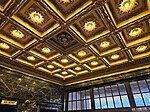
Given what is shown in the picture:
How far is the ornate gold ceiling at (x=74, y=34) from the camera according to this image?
2869mm

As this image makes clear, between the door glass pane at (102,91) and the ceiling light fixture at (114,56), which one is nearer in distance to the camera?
the ceiling light fixture at (114,56)

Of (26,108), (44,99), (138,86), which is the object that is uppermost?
→ (138,86)

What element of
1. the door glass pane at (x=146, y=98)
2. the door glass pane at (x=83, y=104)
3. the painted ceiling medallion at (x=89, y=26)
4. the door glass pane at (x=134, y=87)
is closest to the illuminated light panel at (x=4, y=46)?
the painted ceiling medallion at (x=89, y=26)

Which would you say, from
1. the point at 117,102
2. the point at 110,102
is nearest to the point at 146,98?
the point at 117,102

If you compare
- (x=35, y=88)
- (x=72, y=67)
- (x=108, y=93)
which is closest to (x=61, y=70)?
(x=72, y=67)

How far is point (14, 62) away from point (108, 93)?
4.64m

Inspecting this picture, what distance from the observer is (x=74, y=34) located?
12.0 ft

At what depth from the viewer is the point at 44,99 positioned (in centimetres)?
595

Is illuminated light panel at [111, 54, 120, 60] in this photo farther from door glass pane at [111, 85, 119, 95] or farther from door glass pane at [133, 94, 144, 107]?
door glass pane at [133, 94, 144, 107]

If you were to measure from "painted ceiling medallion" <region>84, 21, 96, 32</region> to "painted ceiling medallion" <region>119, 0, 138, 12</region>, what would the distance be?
81 cm

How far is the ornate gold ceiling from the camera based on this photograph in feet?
9.41

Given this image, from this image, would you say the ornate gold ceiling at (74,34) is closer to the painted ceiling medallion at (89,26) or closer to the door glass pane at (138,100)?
the painted ceiling medallion at (89,26)

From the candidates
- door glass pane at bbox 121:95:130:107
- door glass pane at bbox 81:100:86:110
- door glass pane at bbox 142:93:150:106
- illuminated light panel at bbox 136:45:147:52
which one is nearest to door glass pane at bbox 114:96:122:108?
door glass pane at bbox 121:95:130:107

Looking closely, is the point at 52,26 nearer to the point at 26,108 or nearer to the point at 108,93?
the point at 26,108
